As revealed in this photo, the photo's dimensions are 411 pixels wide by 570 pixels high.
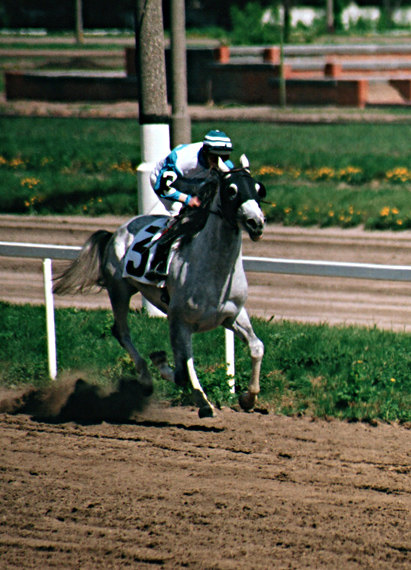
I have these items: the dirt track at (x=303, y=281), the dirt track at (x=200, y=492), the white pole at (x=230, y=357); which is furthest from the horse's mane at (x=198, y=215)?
the dirt track at (x=303, y=281)

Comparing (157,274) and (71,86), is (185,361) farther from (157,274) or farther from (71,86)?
(71,86)

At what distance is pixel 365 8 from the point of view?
61938 mm

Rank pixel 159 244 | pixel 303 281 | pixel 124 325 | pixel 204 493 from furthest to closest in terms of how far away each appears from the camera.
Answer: pixel 303 281 < pixel 124 325 < pixel 159 244 < pixel 204 493

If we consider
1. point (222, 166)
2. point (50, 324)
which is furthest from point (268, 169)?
point (222, 166)

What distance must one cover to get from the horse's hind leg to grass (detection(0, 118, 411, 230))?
7.04 meters

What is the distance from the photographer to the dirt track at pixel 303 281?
11.2m

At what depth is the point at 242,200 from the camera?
6.34 metres

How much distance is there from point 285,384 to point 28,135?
19.6 meters

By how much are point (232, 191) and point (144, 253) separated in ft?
4.49

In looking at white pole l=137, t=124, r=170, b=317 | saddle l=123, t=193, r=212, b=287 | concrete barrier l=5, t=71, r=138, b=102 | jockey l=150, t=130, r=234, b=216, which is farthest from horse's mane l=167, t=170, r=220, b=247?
concrete barrier l=5, t=71, r=138, b=102

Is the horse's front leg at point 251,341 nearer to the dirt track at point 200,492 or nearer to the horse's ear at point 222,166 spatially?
the dirt track at point 200,492

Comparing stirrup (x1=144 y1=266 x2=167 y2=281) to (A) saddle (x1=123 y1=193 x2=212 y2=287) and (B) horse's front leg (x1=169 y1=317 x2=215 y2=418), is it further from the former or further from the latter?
(B) horse's front leg (x1=169 y1=317 x2=215 y2=418)

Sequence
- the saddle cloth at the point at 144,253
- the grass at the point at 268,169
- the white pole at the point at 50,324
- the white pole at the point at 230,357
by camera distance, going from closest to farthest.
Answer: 1. the saddle cloth at the point at 144,253
2. the white pole at the point at 230,357
3. the white pole at the point at 50,324
4. the grass at the point at 268,169

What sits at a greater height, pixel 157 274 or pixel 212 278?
pixel 212 278
